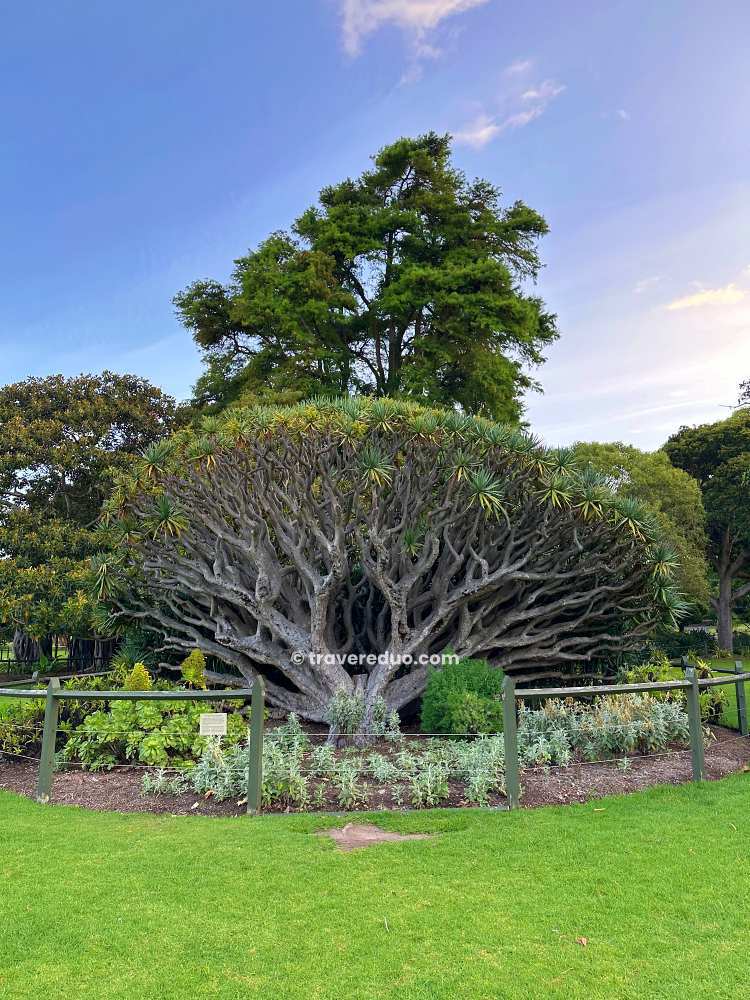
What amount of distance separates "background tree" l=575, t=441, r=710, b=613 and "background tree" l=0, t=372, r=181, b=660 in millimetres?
18792

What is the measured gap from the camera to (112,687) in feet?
37.4

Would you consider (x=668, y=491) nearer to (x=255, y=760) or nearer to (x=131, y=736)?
(x=131, y=736)

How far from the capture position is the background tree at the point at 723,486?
29.8m

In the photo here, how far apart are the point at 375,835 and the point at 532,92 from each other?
11870 mm

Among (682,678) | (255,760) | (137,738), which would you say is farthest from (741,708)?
(137,738)

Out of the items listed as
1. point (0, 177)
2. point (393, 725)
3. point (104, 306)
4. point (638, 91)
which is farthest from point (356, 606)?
point (0, 177)

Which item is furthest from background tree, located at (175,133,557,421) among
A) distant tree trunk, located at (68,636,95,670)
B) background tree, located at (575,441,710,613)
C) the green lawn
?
the green lawn

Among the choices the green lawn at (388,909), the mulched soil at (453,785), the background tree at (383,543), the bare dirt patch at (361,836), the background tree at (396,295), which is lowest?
the mulched soil at (453,785)

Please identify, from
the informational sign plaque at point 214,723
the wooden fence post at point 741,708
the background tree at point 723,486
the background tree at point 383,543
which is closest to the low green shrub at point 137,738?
the informational sign plaque at point 214,723

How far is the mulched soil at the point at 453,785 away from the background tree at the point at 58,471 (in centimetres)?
1182

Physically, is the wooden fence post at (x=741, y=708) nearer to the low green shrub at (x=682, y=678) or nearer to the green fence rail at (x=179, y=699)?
the low green shrub at (x=682, y=678)

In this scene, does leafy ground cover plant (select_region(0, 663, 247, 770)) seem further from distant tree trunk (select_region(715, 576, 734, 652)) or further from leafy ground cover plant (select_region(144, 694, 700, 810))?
distant tree trunk (select_region(715, 576, 734, 652))

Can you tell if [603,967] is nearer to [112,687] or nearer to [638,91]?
[112,687]

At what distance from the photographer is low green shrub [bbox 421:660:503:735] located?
9.34 meters
